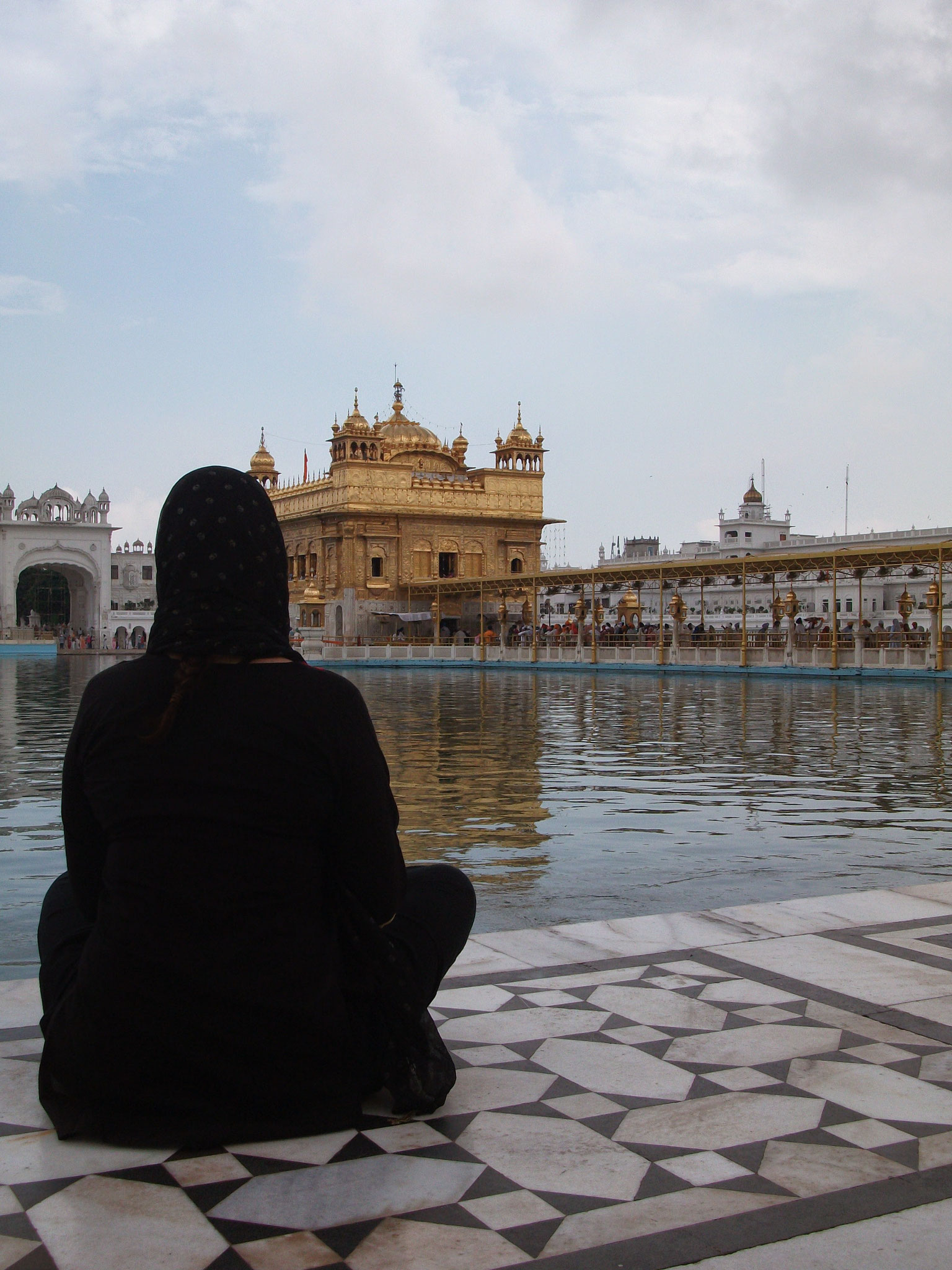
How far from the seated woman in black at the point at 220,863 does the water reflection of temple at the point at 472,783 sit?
2683mm

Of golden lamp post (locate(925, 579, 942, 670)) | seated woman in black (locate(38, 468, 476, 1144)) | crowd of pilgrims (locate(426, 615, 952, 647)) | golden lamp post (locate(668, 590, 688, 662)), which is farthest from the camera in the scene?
golden lamp post (locate(668, 590, 688, 662))

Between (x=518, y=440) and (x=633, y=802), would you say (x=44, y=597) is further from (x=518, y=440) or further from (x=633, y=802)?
(x=633, y=802)

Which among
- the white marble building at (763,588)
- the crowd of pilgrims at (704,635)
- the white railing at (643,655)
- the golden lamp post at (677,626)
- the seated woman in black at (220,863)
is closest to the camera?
the seated woman in black at (220,863)

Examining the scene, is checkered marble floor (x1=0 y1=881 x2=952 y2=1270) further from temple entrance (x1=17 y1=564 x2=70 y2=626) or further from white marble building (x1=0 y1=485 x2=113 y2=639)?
temple entrance (x1=17 y1=564 x2=70 y2=626)

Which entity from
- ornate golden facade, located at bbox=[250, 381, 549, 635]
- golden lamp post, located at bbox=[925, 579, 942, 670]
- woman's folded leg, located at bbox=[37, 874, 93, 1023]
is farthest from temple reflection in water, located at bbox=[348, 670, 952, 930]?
ornate golden facade, located at bbox=[250, 381, 549, 635]

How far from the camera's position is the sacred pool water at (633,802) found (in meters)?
5.66

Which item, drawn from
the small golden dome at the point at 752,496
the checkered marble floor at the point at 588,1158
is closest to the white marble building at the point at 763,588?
the small golden dome at the point at 752,496

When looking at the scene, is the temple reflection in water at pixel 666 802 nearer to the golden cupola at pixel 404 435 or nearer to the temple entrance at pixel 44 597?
the golden cupola at pixel 404 435

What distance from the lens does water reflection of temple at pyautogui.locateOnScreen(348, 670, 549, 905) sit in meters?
6.43

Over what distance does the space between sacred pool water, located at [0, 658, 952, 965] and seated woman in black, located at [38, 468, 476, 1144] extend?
0.15 metres

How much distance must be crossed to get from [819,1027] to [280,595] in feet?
5.95

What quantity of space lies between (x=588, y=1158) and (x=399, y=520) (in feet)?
174

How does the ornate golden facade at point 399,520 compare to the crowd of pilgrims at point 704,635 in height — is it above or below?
above

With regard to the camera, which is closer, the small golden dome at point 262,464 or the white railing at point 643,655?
the white railing at point 643,655
